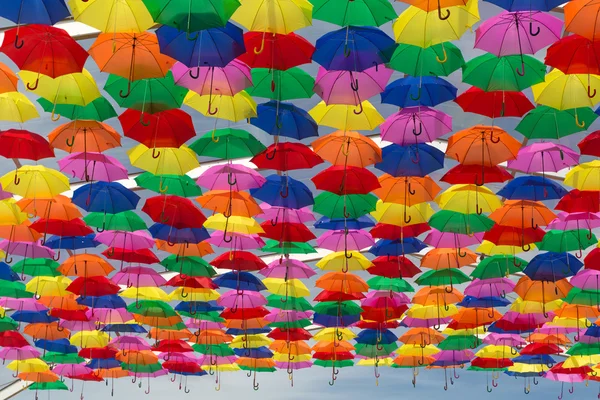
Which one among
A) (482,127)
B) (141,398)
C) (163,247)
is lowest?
(141,398)

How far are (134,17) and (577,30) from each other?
10.7ft

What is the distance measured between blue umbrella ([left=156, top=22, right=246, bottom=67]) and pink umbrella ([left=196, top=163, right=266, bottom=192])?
2.41 meters

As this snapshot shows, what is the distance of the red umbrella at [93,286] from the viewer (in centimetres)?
1105

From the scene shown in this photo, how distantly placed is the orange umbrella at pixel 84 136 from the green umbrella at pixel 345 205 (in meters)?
2.47

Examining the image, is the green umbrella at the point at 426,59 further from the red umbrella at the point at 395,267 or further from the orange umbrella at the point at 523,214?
the red umbrella at the point at 395,267

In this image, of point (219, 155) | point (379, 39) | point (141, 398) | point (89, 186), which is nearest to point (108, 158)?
point (89, 186)

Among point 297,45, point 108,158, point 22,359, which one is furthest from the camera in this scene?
point 22,359

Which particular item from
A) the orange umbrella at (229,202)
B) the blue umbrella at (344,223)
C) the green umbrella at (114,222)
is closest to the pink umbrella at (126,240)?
the green umbrella at (114,222)

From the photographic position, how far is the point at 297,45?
250 inches

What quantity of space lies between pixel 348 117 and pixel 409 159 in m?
0.87

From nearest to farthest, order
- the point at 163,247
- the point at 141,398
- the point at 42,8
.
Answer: the point at 42,8, the point at 163,247, the point at 141,398

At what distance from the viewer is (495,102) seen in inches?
278

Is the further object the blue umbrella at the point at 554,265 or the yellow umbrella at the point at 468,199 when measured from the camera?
the blue umbrella at the point at 554,265

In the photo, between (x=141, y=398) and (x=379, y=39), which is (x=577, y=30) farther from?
(x=141, y=398)
